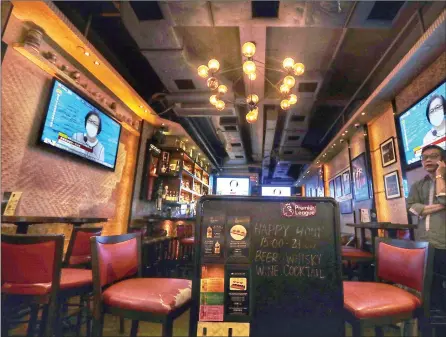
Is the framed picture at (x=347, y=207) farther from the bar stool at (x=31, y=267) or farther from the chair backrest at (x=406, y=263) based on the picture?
the bar stool at (x=31, y=267)

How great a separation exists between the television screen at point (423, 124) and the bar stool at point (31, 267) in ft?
12.8

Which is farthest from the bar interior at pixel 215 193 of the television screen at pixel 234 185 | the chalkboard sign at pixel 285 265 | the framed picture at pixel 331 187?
the television screen at pixel 234 185

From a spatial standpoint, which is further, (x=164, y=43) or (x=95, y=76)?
(x=95, y=76)

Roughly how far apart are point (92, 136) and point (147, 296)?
3261mm

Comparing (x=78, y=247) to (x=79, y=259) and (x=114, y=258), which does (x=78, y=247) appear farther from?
(x=114, y=258)

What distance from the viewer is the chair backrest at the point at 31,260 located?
141 cm

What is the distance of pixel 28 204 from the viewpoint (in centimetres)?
280

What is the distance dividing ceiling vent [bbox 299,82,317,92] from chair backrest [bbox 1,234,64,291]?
15.8 feet

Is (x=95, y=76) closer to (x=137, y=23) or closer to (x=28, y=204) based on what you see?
(x=137, y=23)

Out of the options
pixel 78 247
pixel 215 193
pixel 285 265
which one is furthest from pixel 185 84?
pixel 285 265

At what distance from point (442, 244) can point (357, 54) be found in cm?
359

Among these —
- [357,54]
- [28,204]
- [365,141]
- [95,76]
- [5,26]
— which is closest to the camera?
[5,26]

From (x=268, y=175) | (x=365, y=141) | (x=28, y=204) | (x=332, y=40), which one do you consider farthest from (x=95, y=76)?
(x=268, y=175)

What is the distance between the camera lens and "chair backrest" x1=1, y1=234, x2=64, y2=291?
1.41 m
